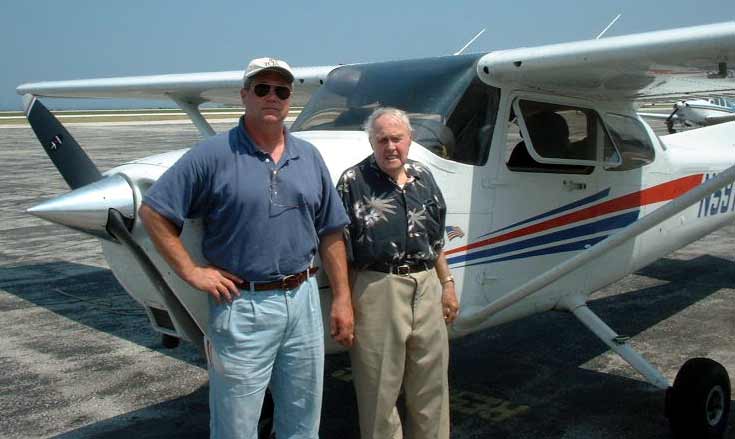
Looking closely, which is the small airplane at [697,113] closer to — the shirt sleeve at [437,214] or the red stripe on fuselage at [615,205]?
the red stripe on fuselage at [615,205]

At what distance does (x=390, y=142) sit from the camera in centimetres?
305

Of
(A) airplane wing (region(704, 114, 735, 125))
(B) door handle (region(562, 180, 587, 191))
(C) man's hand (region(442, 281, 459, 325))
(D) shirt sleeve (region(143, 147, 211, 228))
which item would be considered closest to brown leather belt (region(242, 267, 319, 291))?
(D) shirt sleeve (region(143, 147, 211, 228))

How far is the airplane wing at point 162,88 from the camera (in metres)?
6.84

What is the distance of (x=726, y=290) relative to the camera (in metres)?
7.54

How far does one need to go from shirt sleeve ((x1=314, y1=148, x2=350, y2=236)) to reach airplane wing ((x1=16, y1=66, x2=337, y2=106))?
329 centimetres

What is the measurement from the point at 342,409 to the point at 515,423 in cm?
106

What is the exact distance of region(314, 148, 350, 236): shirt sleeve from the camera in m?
2.90

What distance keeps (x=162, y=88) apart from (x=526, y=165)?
13.5 feet

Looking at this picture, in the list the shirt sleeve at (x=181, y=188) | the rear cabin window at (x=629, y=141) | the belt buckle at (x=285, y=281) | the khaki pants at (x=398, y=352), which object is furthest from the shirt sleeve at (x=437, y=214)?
the rear cabin window at (x=629, y=141)

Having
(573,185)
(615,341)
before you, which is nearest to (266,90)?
(573,185)

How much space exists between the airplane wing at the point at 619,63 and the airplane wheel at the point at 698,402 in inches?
67.3

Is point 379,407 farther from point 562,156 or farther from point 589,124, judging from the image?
point 589,124

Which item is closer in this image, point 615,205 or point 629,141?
point 615,205

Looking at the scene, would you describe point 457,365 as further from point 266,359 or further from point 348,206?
point 266,359
